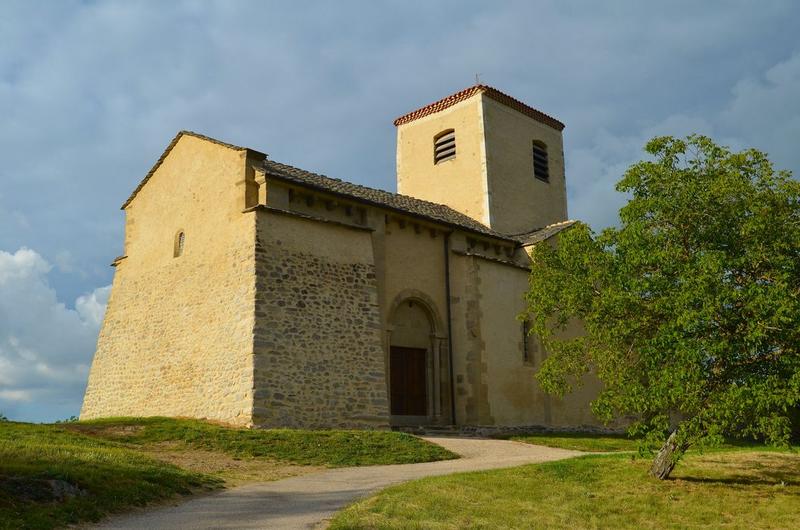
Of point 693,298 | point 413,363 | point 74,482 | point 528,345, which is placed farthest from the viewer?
point 528,345

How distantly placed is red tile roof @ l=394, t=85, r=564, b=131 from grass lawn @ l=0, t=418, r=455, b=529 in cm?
1768

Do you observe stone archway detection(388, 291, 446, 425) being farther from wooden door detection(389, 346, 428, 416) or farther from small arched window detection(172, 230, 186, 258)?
small arched window detection(172, 230, 186, 258)

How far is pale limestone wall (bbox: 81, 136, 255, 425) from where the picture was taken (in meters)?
18.5

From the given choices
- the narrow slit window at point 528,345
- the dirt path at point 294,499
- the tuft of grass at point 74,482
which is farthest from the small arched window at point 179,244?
the narrow slit window at point 528,345

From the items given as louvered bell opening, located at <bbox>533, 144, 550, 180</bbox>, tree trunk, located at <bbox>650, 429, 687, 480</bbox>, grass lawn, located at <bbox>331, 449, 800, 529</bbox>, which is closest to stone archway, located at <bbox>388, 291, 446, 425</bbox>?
grass lawn, located at <bbox>331, 449, 800, 529</bbox>

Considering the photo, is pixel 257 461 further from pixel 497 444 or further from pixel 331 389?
pixel 497 444

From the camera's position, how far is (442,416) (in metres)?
22.5

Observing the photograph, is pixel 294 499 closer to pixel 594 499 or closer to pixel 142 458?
pixel 142 458

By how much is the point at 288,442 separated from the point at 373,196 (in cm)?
1071

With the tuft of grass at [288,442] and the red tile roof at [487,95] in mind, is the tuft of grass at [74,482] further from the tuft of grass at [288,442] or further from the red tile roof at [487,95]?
the red tile roof at [487,95]

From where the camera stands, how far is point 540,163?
106 ft

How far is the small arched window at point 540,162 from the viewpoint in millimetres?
32125

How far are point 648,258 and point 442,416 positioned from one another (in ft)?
39.9

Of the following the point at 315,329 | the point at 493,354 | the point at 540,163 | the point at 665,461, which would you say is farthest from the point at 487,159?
the point at 665,461
